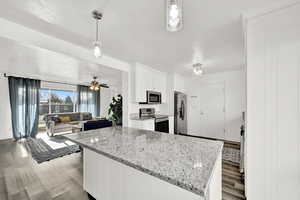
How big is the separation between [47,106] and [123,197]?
6822mm

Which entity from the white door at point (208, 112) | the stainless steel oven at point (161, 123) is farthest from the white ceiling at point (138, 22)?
the white door at point (208, 112)

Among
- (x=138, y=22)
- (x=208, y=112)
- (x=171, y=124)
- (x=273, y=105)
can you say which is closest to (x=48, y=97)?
(x=171, y=124)

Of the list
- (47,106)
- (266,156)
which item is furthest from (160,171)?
(47,106)

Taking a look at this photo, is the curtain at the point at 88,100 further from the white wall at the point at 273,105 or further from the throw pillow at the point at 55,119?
the white wall at the point at 273,105

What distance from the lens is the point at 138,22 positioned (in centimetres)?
166

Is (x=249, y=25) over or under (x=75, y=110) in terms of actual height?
over

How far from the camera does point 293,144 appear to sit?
123 centimetres

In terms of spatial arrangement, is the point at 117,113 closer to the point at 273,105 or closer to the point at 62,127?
the point at 273,105

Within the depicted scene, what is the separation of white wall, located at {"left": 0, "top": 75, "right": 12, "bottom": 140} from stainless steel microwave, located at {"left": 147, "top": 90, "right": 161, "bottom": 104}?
5330mm

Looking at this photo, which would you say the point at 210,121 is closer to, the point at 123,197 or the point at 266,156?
the point at 266,156

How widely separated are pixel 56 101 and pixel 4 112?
1908 millimetres

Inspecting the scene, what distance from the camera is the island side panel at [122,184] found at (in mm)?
884

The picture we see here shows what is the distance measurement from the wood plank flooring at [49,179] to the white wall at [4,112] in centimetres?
225

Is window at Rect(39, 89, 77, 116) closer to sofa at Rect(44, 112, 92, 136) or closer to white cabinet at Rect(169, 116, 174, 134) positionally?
sofa at Rect(44, 112, 92, 136)
